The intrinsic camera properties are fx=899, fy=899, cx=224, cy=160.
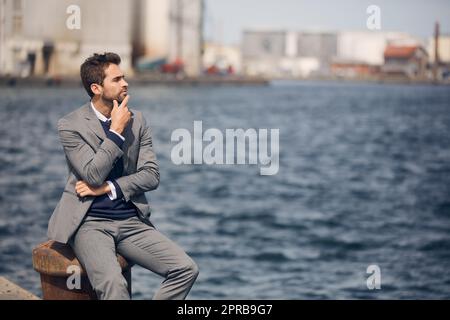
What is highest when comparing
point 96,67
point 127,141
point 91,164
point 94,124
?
point 96,67

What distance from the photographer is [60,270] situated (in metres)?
5.97

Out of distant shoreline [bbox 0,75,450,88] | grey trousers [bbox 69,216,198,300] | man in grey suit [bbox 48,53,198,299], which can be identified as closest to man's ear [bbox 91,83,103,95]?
man in grey suit [bbox 48,53,198,299]

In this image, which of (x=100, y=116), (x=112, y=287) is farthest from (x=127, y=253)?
(x=100, y=116)

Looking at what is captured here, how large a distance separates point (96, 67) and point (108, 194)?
2.67ft

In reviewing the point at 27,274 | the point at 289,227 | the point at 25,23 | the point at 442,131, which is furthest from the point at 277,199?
the point at 25,23

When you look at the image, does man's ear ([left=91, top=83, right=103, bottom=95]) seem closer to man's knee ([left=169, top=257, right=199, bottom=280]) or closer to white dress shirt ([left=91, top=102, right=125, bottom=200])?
white dress shirt ([left=91, top=102, right=125, bottom=200])

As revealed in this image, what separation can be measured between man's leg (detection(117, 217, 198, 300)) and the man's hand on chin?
24cm

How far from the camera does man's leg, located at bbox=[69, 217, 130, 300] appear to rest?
541 centimetres

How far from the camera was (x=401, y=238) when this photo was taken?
990 inches

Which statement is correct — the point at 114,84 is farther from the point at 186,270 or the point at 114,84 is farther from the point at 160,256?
the point at 186,270

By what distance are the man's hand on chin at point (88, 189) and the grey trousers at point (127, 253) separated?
174 mm

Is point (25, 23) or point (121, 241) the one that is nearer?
point (121, 241)
